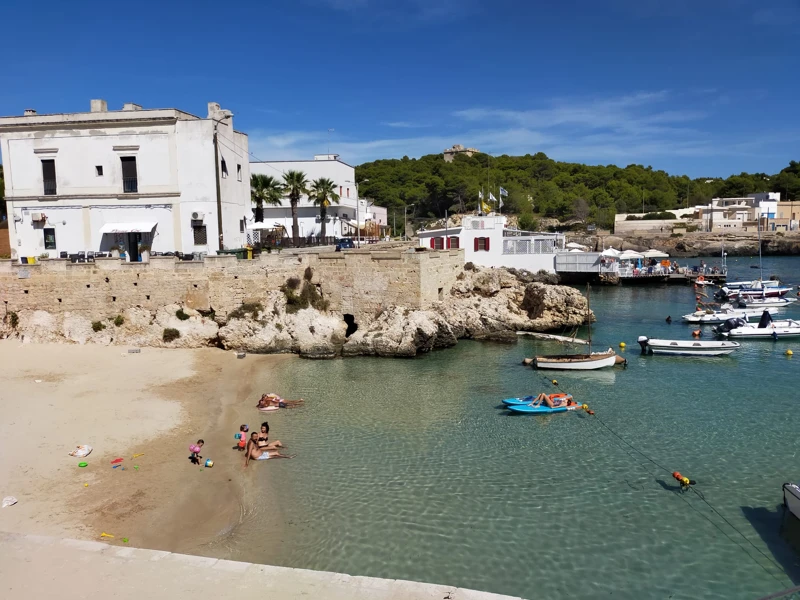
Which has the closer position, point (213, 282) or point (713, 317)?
point (213, 282)

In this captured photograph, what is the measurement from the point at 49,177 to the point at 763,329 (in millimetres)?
37408

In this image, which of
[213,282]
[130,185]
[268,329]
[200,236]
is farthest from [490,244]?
[130,185]

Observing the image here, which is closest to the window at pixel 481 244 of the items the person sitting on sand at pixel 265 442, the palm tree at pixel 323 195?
the palm tree at pixel 323 195

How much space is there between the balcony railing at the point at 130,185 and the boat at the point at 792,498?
94.5 feet

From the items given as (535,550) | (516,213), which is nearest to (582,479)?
(535,550)

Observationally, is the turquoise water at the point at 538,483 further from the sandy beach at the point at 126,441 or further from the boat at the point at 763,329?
the boat at the point at 763,329

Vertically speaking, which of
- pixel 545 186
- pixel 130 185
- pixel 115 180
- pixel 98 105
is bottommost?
pixel 130 185

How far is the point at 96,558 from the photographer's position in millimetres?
8695

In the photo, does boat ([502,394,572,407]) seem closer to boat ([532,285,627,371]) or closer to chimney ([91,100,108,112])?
boat ([532,285,627,371])

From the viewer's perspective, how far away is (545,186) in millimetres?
103875

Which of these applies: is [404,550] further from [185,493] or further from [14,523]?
[14,523]

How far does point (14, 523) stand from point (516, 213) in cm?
8930

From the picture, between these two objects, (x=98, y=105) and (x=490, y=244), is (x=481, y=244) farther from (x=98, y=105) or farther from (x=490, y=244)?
(x=98, y=105)

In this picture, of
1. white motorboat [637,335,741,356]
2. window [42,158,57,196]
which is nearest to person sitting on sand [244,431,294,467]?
white motorboat [637,335,741,356]
